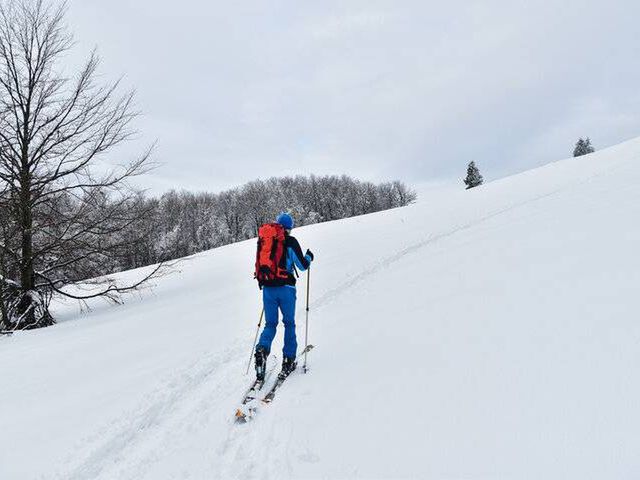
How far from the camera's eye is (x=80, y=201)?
36.9 feet

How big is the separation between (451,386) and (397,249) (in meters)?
9.15

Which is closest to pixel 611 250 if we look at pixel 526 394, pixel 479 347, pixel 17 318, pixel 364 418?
pixel 479 347

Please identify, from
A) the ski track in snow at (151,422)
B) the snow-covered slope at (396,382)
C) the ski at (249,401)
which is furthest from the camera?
the ski at (249,401)

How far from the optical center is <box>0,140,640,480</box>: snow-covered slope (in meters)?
2.85

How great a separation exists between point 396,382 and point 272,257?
2.23m

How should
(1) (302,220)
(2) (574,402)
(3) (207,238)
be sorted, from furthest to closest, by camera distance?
1. (1) (302,220)
2. (3) (207,238)
3. (2) (574,402)

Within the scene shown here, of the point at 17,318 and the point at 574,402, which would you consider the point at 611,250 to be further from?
the point at 17,318

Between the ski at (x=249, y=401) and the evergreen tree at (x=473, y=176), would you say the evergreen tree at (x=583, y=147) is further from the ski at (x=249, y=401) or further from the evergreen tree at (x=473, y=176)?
the ski at (x=249, y=401)

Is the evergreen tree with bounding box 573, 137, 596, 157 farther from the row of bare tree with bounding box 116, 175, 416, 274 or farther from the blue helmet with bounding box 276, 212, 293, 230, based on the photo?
the blue helmet with bounding box 276, 212, 293, 230

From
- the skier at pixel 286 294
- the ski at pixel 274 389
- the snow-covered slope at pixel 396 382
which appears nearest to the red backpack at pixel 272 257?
the skier at pixel 286 294

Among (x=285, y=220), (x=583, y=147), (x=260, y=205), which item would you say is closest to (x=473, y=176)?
(x=583, y=147)

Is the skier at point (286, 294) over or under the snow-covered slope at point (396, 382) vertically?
over

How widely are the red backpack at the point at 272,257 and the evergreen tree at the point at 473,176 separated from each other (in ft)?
169

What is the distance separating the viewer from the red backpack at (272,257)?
5.10m
